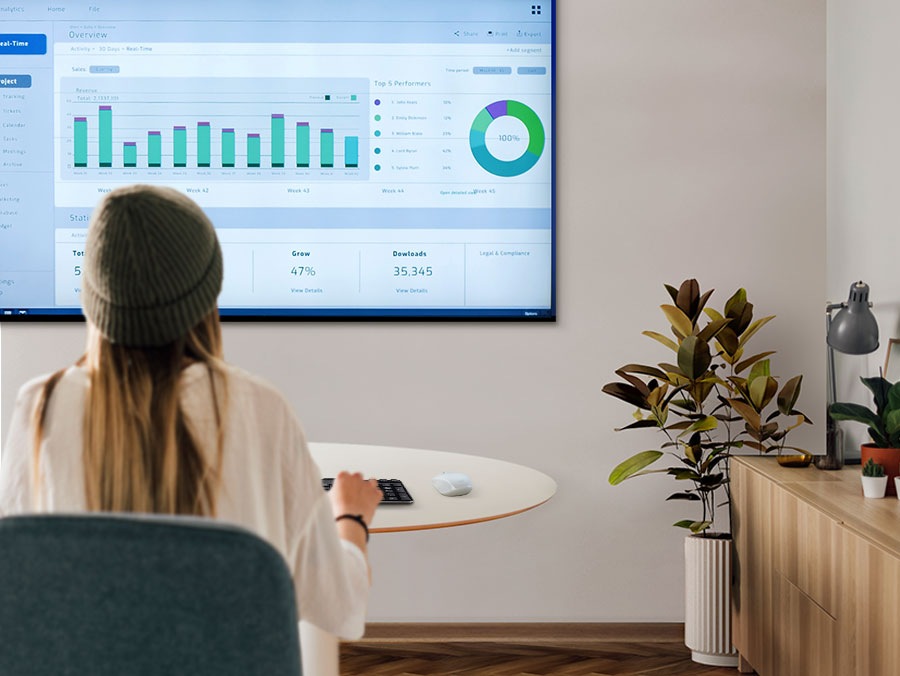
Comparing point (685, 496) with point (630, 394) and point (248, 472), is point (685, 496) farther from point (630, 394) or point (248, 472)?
point (248, 472)

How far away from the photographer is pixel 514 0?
331 cm

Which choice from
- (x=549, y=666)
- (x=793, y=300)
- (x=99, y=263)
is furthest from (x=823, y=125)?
(x=99, y=263)

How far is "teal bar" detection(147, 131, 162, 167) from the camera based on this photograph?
3.32 m

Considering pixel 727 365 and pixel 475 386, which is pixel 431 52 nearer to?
pixel 475 386

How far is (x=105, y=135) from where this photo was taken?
10.9 feet

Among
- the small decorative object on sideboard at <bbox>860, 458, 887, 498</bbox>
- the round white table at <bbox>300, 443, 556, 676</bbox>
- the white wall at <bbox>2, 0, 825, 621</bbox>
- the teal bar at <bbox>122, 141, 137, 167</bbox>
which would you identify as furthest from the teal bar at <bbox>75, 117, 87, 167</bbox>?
the small decorative object on sideboard at <bbox>860, 458, 887, 498</bbox>

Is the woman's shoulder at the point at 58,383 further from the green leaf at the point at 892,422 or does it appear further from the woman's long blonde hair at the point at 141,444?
the green leaf at the point at 892,422

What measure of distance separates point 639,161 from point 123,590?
282 cm

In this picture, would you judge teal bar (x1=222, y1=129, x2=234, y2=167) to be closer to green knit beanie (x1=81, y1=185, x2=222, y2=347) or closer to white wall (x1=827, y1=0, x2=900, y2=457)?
white wall (x1=827, y1=0, x2=900, y2=457)

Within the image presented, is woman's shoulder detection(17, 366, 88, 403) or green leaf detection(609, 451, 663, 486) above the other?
woman's shoulder detection(17, 366, 88, 403)

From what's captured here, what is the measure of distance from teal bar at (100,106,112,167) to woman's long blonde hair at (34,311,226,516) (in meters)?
2.47

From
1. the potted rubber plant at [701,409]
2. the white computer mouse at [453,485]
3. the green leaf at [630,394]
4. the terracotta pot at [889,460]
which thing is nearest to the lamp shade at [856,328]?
the terracotta pot at [889,460]

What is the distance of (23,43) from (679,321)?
252 cm

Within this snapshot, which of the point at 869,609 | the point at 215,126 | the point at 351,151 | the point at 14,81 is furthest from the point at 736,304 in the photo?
the point at 14,81
